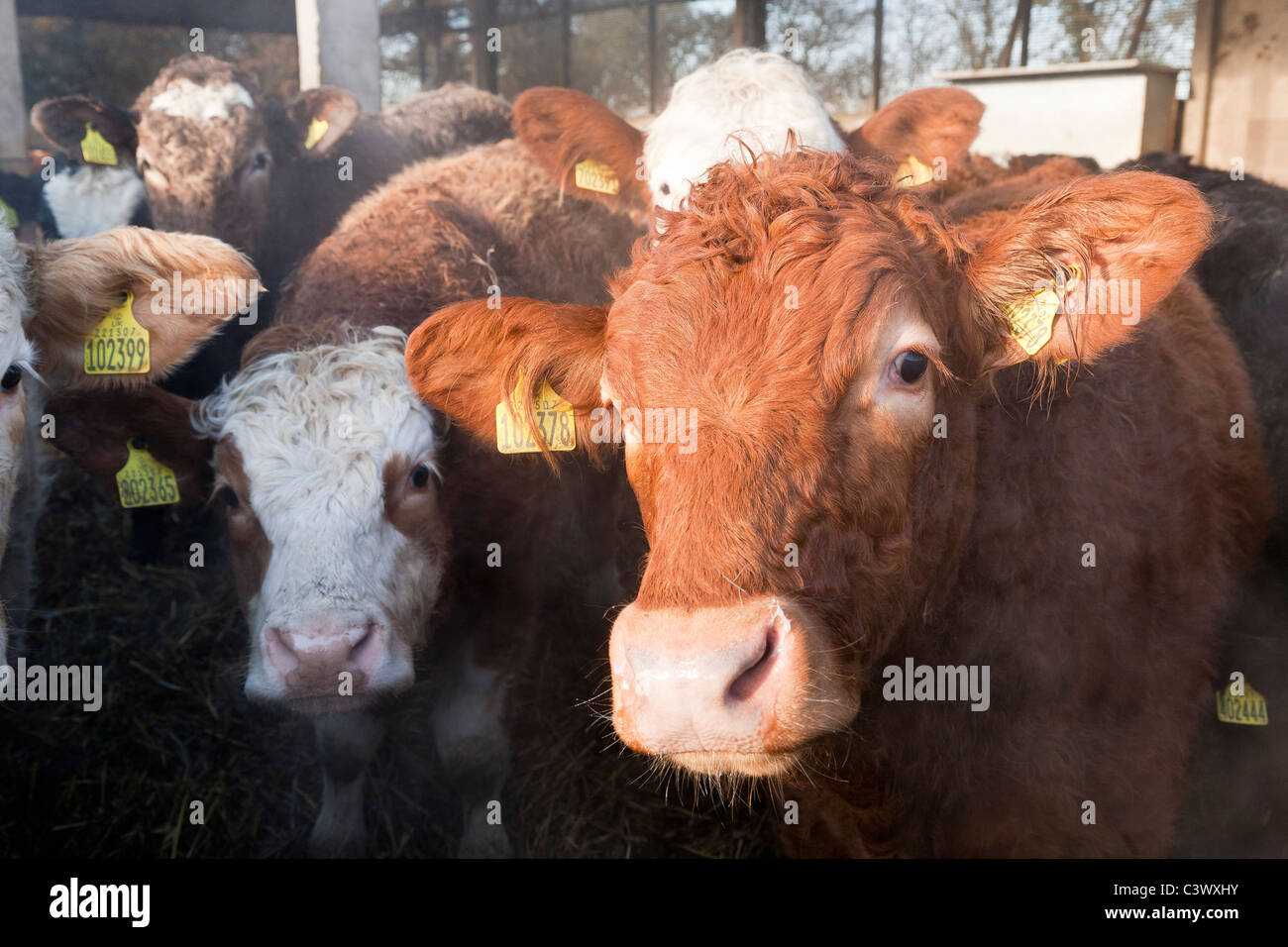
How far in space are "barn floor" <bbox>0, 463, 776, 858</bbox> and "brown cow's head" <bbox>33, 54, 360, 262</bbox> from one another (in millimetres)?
2536

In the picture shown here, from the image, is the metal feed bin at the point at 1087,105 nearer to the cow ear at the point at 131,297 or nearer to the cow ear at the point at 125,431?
the cow ear at the point at 131,297

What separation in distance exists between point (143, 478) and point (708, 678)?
2639 mm

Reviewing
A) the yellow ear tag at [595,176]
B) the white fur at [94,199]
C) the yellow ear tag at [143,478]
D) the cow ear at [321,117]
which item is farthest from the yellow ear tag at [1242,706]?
the white fur at [94,199]

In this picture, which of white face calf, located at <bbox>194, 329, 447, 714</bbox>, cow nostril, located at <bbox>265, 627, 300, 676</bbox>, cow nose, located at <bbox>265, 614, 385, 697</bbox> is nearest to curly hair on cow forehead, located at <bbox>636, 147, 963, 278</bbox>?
white face calf, located at <bbox>194, 329, 447, 714</bbox>

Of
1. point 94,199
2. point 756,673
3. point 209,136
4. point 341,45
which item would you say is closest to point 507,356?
point 756,673

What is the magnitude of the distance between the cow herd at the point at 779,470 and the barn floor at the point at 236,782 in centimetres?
19

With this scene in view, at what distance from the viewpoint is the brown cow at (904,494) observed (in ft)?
6.14

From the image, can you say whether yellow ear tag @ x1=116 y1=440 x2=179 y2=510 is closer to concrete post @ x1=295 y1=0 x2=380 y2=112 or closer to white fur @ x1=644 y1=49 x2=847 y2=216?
white fur @ x1=644 y1=49 x2=847 y2=216

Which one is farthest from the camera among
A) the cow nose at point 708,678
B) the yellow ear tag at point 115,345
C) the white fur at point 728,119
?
the white fur at point 728,119

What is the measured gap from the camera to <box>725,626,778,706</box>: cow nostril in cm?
178

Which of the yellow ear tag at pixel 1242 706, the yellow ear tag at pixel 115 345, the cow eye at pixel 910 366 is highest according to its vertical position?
the cow eye at pixel 910 366
